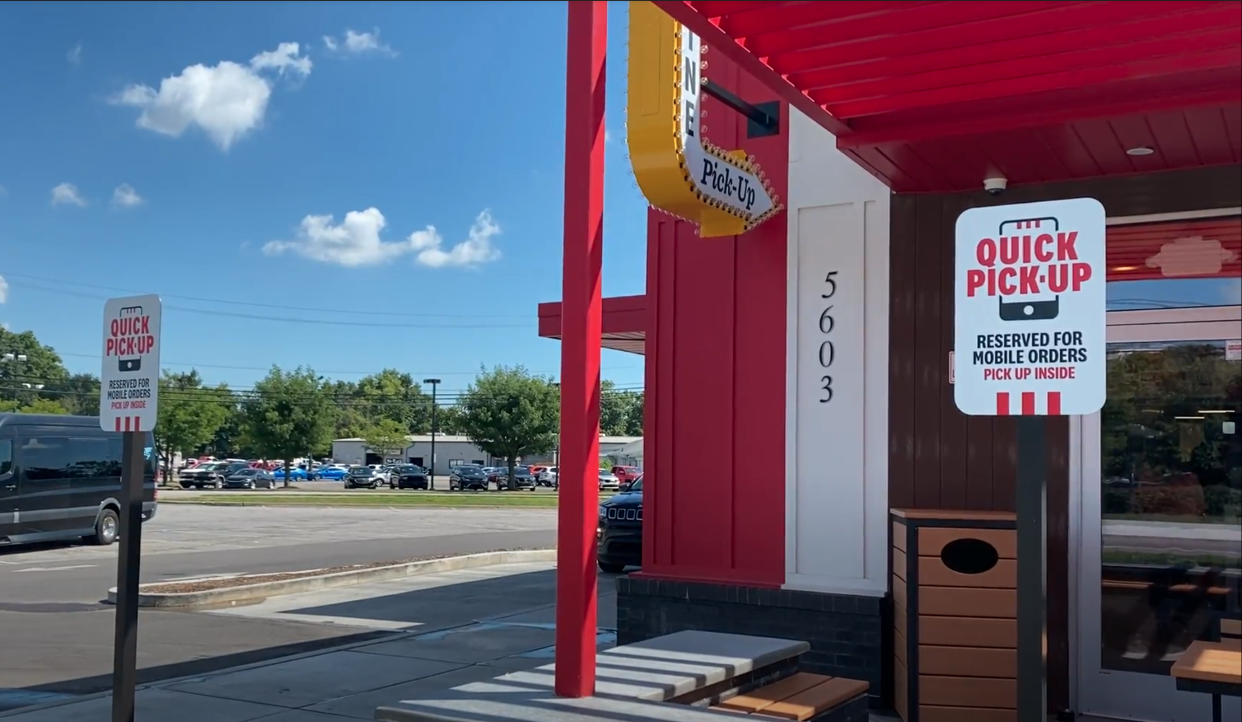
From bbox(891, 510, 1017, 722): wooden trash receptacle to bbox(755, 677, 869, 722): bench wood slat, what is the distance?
74 centimetres

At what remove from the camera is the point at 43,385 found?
350 ft

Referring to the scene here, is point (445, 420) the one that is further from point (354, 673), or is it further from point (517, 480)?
point (354, 673)

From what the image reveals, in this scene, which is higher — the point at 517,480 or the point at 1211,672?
the point at 1211,672

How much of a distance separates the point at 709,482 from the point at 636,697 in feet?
11.9

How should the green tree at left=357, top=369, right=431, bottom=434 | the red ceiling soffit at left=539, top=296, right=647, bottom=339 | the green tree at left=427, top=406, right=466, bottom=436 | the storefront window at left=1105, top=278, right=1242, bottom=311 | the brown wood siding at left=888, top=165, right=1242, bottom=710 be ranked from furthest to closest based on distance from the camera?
the green tree at left=357, top=369, right=431, bottom=434
the green tree at left=427, top=406, right=466, bottom=436
the red ceiling soffit at left=539, top=296, right=647, bottom=339
the brown wood siding at left=888, top=165, right=1242, bottom=710
the storefront window at left=1105, top=278, right=1242, bottom=311

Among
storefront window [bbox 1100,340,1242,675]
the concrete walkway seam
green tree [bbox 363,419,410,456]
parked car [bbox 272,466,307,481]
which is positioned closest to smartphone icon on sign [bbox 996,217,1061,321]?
storefront window [bbox 1100,340,1242,675]

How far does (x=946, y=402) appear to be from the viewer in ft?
23.6

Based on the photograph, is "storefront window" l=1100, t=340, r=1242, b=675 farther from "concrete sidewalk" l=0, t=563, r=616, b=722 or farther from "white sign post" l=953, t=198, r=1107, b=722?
"concrete sidewalk" l=0, t=563, r=616, b=722

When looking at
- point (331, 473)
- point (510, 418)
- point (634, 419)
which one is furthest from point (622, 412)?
point (510, 418)

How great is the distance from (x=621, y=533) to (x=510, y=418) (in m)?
51.1

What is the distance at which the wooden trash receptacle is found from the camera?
627 centimetres

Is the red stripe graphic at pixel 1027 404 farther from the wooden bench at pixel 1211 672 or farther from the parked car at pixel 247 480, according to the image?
the parked car at pixel 247 480

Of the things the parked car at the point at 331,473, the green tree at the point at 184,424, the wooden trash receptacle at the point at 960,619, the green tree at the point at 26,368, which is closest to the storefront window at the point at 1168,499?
the wooden trash receptacle at the point at 960,619

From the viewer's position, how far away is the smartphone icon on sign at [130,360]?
588 cm
